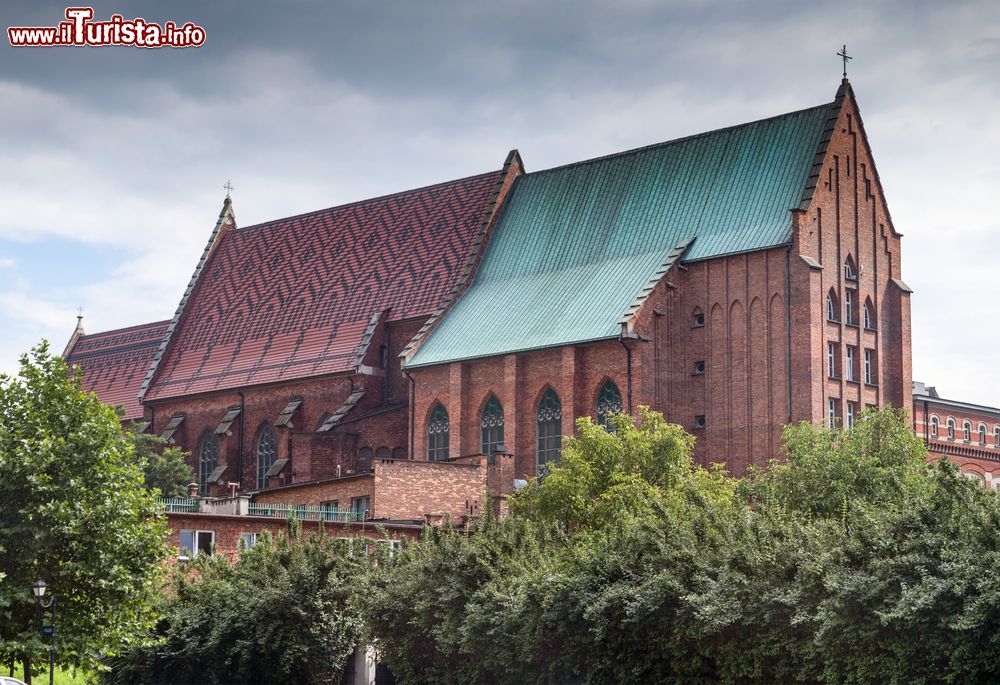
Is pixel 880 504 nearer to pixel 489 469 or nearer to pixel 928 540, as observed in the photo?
pixel 928 540

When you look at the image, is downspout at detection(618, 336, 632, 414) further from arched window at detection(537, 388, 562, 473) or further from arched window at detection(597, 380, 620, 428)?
arched window at detection(537, 388, 562, 473)

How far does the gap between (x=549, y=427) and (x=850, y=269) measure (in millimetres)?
15813

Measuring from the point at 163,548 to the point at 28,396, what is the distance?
603cm

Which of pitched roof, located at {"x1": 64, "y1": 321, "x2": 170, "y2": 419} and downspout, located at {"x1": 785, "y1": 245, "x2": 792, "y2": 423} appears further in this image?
pitched roof, located at {"x1": 64, "y1": 321, "x2": 170, "y2": 419}

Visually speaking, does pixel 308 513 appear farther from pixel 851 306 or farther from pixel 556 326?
pixel 851 306

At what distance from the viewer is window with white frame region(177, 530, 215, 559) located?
61688 millimetres

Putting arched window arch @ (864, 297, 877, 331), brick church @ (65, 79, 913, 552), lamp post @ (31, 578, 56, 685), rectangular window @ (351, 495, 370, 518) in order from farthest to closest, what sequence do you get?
arched window arch @ (864, 297, 877, 331)
brick church @ (65, 79, 913, 552)
rectangular window @ (351, 495, 370, 518)
lamp post @ (31, 578, 56, 685)

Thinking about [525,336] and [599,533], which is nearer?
[599,533]

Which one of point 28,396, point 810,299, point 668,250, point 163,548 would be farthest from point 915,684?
point 668,250

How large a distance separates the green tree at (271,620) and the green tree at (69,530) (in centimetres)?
256

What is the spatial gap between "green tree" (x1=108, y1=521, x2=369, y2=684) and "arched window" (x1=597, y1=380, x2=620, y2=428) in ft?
78.7

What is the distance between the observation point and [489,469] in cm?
7588

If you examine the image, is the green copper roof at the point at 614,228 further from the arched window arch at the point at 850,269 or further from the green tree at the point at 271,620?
the green tree at the point at 271,620

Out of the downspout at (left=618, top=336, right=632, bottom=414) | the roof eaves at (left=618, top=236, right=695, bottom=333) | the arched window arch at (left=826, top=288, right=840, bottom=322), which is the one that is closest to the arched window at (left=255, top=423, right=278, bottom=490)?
the downspout at (left=618, top=336, right=632, bottom=414)
